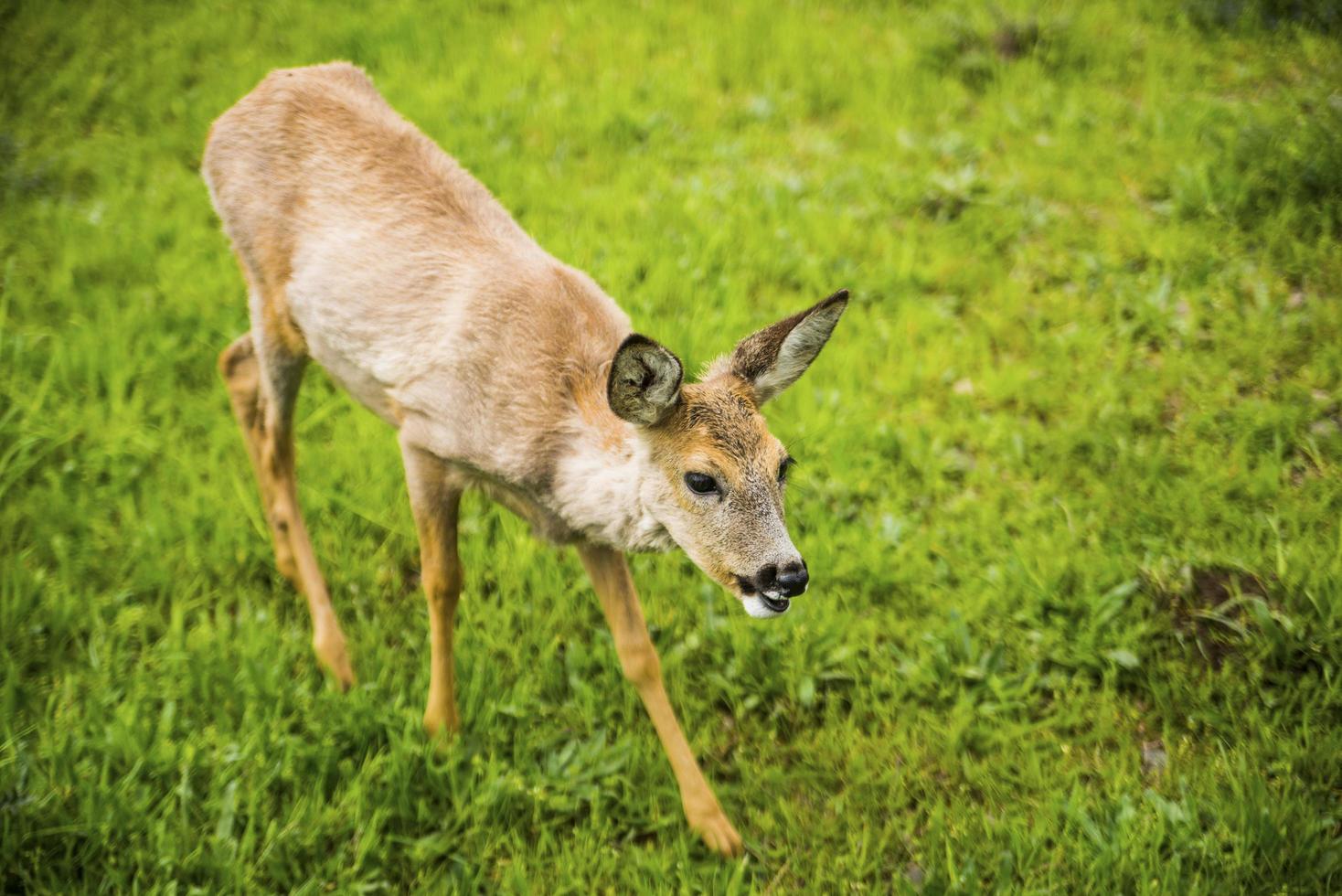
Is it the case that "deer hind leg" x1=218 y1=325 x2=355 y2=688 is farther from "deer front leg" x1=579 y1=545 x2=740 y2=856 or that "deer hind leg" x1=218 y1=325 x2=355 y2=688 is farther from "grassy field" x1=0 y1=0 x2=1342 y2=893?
"deer front leg" x1=579 y1=545 x2=740 y2=856

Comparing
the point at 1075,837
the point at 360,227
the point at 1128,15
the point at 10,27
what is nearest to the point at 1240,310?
the point at 1075,837

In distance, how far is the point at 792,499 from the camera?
15.7 feet

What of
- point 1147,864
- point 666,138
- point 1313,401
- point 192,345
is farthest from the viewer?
point 666,138

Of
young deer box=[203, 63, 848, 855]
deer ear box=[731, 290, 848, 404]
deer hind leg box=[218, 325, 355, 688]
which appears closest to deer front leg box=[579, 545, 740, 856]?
young deer box=[203, 63, 848, 855]

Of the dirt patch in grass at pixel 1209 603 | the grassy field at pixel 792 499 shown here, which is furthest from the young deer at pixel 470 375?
the dirt patch in grass at pixel 1209 603

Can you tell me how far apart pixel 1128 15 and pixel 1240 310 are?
391 centimetres

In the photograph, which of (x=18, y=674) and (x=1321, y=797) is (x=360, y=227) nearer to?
(x=18, y=674)

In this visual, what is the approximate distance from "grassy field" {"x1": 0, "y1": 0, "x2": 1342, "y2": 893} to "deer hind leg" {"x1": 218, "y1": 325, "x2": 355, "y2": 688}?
0.12 metres

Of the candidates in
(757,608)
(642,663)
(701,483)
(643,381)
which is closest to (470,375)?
(643,381)

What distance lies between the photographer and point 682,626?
4.30 meters

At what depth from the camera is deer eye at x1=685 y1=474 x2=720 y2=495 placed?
2998 millimetres

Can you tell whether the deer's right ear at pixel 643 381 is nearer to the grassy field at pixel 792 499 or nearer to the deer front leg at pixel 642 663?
the deer front leg at pixel 642 663

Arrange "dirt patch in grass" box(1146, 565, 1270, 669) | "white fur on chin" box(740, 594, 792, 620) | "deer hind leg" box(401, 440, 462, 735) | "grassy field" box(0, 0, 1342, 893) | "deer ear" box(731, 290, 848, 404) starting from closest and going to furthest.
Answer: "white fur on chin" box(740, 594, 792, 620) < "deer ear" box(731, 290, 848, 404) < "grassy field" box(0, 0, 1342, 893) < "deer hind leg" box(401, 440, 462, 735) < "dirt patch in grass" box(1146, 565, 1270, 669)

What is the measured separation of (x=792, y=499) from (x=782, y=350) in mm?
1709
